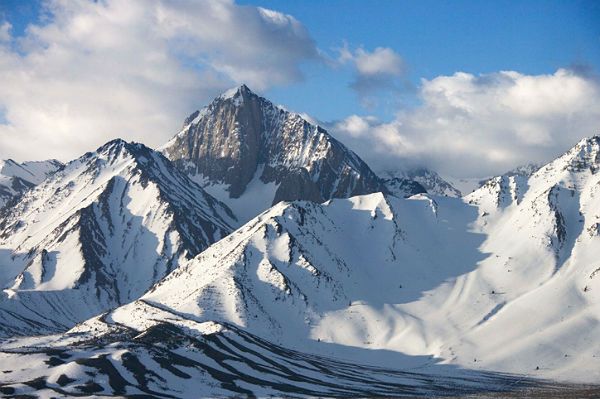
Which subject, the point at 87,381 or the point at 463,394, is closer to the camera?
the point at 87,381

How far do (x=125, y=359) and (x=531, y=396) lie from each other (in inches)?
4241

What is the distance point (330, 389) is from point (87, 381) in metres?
66.1

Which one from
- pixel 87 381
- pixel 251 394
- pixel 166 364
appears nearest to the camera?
pixel 87 381

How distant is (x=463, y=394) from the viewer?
651 ft

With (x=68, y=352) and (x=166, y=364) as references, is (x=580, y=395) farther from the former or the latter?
(x=68, y=352)

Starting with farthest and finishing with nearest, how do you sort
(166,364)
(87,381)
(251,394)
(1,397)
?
(166,364) → (251,394) → (87,381) → (1,397)

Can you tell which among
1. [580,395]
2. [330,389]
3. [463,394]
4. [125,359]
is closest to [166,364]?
[125,359]

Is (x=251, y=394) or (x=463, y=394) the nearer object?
(x=251, y=394)

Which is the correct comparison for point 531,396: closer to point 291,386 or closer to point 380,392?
point 380,392

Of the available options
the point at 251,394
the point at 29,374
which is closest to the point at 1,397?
the point at 29,374

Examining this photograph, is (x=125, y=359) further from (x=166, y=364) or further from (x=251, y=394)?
(x=251, y=394)

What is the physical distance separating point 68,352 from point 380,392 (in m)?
85.4

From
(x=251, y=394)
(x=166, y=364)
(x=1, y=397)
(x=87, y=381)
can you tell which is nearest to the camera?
(x=1, y=397)

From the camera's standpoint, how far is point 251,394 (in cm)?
18025
